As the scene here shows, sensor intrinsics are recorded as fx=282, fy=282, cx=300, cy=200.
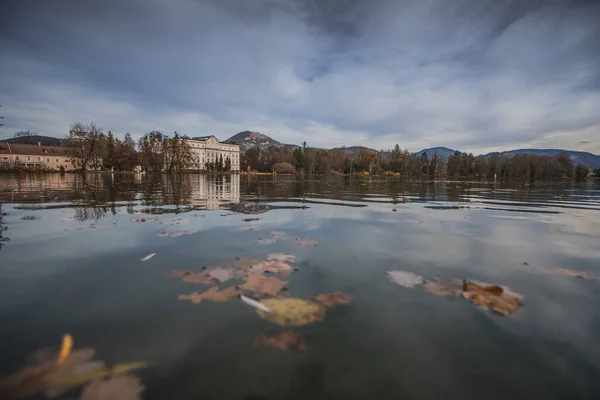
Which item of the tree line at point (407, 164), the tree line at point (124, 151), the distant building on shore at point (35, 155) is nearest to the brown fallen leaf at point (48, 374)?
the tree line at point (124, 151)

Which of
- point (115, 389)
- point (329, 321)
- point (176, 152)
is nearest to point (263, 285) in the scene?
point (329, 321)

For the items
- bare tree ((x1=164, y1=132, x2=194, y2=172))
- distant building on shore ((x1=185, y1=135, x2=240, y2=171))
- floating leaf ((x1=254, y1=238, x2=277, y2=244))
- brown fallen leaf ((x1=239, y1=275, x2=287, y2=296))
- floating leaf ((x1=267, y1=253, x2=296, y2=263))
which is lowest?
brown fallen leaf ((x1=239, y1=275, x2=287, y2=296))

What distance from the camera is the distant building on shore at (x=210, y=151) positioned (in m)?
134

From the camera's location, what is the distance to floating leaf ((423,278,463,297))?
3.33 m

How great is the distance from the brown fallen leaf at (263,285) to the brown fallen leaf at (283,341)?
0.75m

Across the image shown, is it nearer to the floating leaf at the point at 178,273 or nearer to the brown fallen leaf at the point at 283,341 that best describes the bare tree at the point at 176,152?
the floating leaf at the point at 178,273

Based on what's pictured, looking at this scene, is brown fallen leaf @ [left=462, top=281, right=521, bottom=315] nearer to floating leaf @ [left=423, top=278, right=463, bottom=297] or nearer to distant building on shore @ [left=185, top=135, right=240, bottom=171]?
floating leaf @ [left=423, top=278, right=463, bottom=297]

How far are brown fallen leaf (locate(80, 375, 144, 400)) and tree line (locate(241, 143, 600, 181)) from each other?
115 meters

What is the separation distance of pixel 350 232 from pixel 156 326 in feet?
15.3

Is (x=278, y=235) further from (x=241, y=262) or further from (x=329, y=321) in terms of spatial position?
(x=329, y=321)

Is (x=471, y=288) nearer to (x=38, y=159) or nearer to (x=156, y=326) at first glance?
(x=156, y=326)

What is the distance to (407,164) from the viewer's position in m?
140

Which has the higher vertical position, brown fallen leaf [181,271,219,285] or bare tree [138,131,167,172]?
bare tree [138,131,167,172]

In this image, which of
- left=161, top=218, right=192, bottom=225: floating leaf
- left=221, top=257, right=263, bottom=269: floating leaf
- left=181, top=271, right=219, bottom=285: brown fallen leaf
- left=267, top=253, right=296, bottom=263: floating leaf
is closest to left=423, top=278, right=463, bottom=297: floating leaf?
left=267, top=253, right=296, bottom=263: floating leaf
